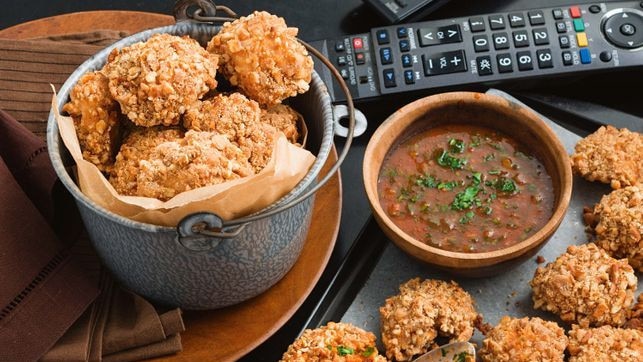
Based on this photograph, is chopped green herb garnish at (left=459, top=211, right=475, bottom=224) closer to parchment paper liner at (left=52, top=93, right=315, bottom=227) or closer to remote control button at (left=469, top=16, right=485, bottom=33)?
parchment paper liner at (left=52, top=93, right=315, bottom=227)

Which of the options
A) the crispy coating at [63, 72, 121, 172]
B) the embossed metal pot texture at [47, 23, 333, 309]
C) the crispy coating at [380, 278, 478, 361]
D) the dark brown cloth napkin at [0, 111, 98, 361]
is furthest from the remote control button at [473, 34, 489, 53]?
the dark brown cloth napkin at [0, 111, 98, 361]

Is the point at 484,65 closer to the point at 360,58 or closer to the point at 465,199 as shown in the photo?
the point at 360,58

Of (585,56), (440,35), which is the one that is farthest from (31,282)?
(585,56)

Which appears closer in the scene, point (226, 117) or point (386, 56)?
point (226, 117)

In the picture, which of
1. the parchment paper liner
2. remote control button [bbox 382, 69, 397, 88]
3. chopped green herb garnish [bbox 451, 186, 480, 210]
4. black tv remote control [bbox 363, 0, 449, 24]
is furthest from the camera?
black tv remote control [bbox 363, 0, 449, 24]

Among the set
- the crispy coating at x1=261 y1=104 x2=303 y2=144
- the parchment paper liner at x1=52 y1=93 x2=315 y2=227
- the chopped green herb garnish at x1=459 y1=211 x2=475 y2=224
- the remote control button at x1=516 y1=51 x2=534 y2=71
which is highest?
the parchment paper liner at x1=52 y1=93 x2=315 y2=227
